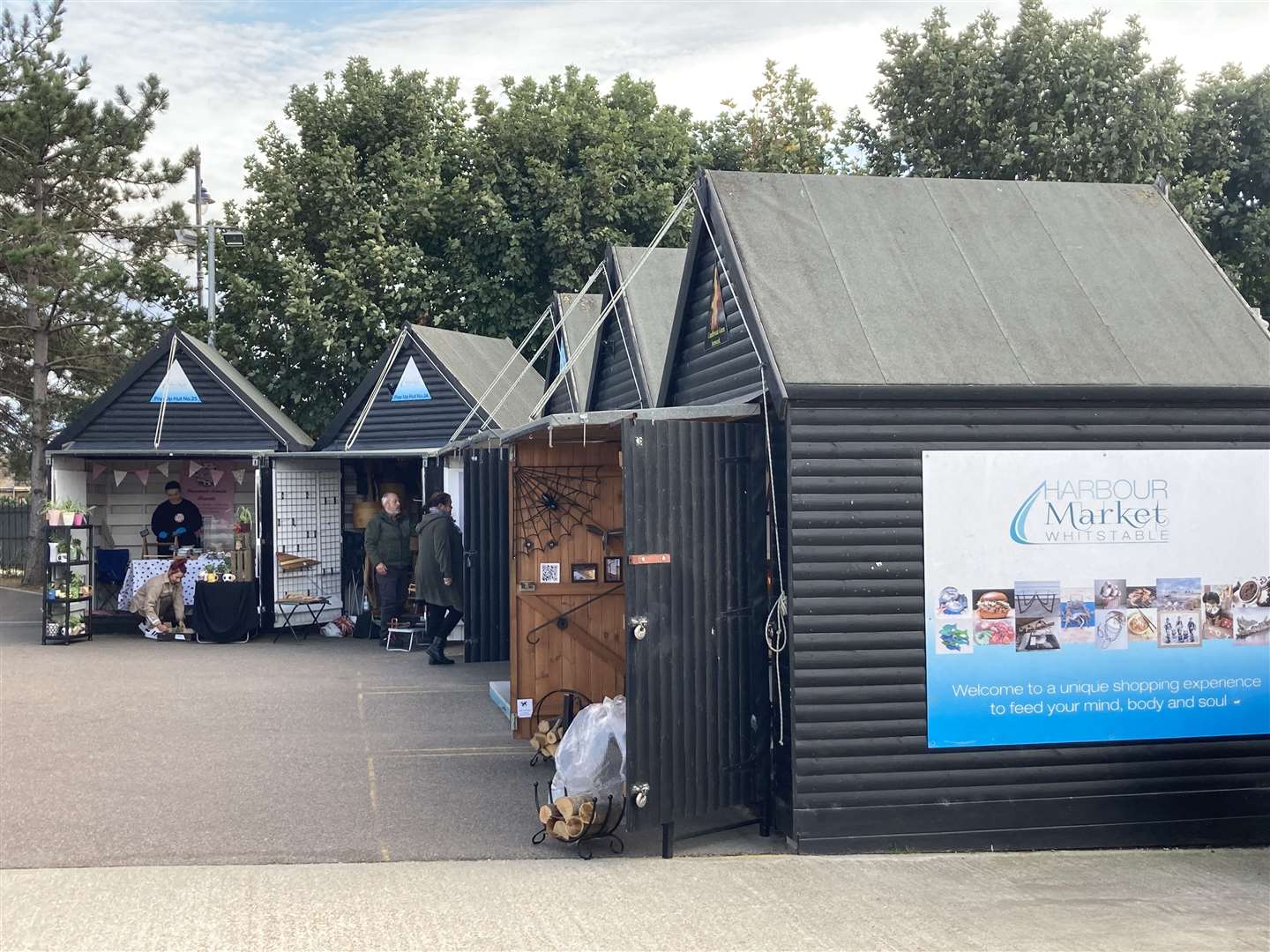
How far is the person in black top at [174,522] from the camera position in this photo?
744 inches

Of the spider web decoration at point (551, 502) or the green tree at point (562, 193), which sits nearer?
the spider web decoration at point (551, 502)

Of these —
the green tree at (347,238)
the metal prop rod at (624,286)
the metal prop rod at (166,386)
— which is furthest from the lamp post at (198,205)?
the metal prop rod at (624,286)

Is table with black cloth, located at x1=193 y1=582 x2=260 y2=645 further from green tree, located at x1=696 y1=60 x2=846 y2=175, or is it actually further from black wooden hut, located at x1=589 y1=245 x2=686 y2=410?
green tree, located at x1=696 y1=60 x2=846 y2=175

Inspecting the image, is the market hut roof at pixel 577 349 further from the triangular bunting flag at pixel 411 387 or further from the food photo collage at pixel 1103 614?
the food photo collage at pixel 1103 614

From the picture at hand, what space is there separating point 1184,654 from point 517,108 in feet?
72.0

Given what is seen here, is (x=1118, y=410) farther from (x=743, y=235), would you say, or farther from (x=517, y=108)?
(x=517, y=108)

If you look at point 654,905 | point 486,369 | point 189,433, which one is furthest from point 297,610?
point 654,905

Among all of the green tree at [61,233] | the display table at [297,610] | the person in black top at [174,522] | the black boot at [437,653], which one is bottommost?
the black boot at [437,653]

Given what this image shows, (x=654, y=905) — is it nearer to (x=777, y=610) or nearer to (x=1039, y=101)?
(x=777, y=610)

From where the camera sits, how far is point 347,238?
26.0 metres

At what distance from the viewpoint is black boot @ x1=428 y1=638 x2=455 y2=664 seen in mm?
14957

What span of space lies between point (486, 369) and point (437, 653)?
5.60m

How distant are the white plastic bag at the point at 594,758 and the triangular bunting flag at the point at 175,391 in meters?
11.8

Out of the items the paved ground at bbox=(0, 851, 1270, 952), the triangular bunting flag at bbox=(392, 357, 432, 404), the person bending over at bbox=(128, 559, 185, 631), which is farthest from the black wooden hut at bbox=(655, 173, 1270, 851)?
the person bending over at bbox=(128, 559, 185, 631)
